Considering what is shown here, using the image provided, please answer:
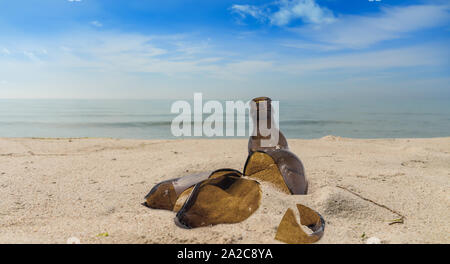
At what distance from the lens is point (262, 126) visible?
8.11 feet

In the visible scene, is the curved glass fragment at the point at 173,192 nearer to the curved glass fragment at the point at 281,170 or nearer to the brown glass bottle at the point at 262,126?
the curved glass fragment at the point at 281,170

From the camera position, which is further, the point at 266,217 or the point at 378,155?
the point at 378,155

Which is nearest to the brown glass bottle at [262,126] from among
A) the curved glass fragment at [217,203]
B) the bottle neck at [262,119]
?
the bottle neck at [262,119]

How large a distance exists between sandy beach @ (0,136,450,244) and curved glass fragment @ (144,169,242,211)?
8cm

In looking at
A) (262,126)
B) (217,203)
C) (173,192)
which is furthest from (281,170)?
(173,192)

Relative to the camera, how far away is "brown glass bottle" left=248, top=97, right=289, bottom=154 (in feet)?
8.05

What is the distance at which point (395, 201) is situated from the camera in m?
2.25

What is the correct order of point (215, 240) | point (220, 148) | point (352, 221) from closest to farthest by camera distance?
1. point (215, 240)
2. point (352, 221)
3. point (220, 148)

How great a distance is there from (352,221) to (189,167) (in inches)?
68.3

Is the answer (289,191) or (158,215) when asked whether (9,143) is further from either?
(289,191)

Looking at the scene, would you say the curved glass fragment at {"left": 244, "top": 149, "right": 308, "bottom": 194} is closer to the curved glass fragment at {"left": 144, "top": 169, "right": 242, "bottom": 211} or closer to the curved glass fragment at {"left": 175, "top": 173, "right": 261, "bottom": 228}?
the curved glass fragment at {"left": 144, "top": 169, "right": 242, "bottom": 211}

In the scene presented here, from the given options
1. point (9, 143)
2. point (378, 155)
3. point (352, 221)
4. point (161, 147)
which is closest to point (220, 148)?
point (161, 147)

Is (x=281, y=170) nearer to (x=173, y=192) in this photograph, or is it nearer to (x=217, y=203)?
(x=217, y=203)

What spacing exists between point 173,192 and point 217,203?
462 mm
